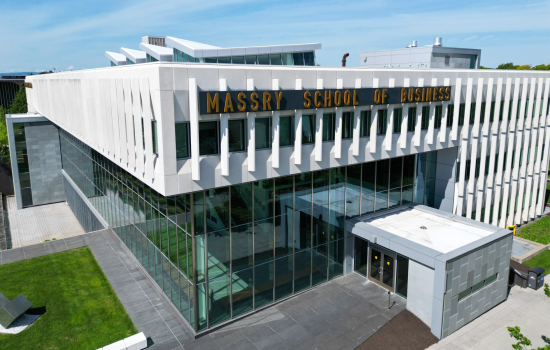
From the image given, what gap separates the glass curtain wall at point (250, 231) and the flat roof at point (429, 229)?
48.4 inches

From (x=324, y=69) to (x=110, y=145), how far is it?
468 inches

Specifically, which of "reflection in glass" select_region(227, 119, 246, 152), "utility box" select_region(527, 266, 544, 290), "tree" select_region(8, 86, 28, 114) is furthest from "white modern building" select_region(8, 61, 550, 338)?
"tree" select_region(8, 86, 28, 114)

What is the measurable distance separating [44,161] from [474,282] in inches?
1708

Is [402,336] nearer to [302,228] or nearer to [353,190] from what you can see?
[302,228]

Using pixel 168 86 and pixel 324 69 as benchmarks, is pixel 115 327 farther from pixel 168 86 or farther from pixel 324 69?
pixel 324 69

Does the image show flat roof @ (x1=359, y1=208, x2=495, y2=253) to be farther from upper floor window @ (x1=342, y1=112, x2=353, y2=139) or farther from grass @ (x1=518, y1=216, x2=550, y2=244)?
grass @ (x1=518, y1=216, x2=550, y2=244)

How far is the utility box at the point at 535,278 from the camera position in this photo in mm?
23469

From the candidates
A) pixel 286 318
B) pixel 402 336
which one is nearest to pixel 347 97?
pixel 286 318

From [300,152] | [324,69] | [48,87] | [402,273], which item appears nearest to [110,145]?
[300,152]

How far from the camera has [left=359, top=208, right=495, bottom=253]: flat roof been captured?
2108 cm

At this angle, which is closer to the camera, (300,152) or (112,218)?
(300,152)

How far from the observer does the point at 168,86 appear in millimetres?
15156

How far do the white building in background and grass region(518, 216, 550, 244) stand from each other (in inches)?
633

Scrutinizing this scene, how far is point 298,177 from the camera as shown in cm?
2123
